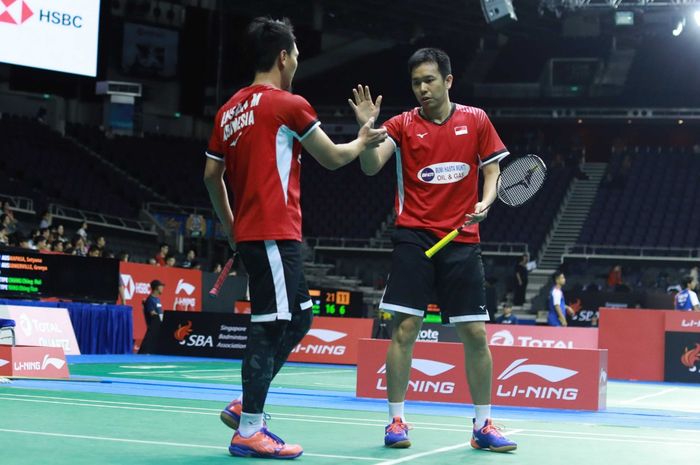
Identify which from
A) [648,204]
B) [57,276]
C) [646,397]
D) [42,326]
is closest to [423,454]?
[646,397]

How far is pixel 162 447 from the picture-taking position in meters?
5.34

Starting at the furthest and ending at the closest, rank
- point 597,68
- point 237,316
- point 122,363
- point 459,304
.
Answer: point 597,68 < point 237,316 < point 122,363 < point 459,304

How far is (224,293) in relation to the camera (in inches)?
911

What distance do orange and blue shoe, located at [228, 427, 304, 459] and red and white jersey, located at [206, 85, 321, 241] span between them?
91 centimetres

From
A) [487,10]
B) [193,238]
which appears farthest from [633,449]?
[193,238]

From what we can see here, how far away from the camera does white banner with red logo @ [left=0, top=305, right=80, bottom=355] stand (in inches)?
567

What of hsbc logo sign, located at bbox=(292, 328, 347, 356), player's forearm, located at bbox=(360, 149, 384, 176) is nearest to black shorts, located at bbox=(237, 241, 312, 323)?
player's forearm, located at bbox=(360, 149, 384, 176)

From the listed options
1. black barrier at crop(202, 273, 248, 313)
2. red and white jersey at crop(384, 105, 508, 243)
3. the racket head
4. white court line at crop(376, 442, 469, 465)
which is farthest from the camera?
black barrier at crop(202, 273, 248, 313)

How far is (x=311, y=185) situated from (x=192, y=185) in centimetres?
397

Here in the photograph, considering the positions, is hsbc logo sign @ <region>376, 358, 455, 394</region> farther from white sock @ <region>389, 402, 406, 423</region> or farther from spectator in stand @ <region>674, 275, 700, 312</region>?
spectator in stand @ <region>674, 275, 700, 312</region>

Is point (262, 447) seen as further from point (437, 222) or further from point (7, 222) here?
point (7, 222)

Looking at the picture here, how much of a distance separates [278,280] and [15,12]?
14.5 metres

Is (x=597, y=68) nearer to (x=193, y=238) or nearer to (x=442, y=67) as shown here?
(x=193, y=238)

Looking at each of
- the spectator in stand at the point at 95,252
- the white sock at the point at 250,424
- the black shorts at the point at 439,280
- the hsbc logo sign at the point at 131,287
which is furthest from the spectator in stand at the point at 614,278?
the white sock at the point at 250,424
